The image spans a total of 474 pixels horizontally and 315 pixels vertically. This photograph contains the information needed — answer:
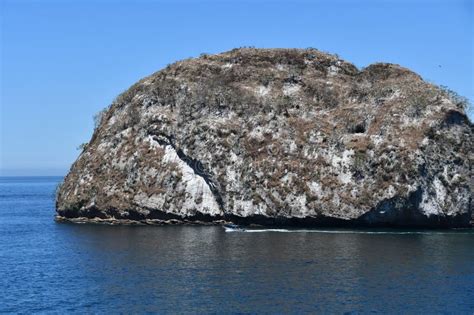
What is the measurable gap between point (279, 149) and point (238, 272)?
147 ft

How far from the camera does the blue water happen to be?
55062 mm

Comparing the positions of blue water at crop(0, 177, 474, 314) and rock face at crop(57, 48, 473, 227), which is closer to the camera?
blue water at crop(0, 177, 474, 314)

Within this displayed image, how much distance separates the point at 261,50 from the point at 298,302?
80.5 meters

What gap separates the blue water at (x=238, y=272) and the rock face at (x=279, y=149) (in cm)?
771

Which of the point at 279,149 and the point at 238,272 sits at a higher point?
the point at 279,149

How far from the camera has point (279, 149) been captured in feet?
357

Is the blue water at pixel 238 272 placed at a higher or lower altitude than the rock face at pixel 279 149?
lower

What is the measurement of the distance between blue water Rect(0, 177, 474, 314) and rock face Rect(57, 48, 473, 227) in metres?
7.71

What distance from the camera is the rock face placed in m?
101

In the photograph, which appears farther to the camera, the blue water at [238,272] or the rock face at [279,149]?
the rock face at [279,149]

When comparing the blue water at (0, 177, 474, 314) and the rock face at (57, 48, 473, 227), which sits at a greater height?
the rock face at (57, 48, 473, 227)

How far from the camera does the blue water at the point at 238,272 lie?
55062mm

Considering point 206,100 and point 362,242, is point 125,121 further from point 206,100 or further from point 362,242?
point 362,242

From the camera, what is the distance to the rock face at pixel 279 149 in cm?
10119
